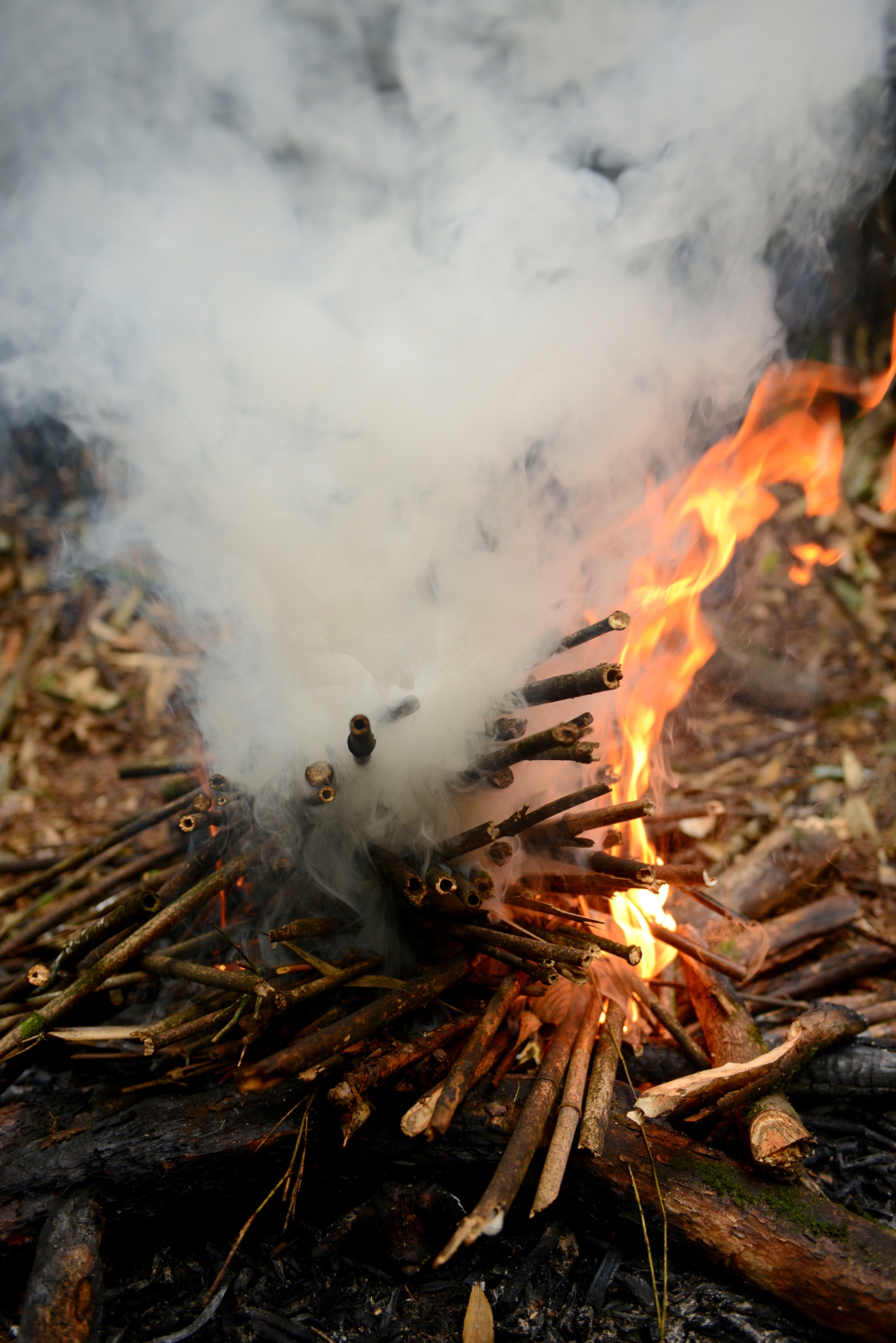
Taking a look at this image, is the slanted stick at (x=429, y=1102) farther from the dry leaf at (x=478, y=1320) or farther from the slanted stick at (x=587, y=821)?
the slanted stick at (x=587, y=821)

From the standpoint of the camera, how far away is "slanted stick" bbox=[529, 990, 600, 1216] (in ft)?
6.09

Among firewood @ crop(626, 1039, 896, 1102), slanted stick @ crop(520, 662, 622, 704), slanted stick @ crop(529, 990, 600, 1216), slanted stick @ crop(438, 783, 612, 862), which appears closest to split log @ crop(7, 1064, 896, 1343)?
slanted stick @ crop(529, 990, 600, 1216)

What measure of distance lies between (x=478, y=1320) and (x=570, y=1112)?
558 mm

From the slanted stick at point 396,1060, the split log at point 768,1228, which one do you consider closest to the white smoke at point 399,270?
the slanted stick at point 396,1060

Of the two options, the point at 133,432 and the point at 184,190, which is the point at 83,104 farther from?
the point at 133,432

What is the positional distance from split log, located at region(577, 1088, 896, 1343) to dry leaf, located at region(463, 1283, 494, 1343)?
41 centimetres

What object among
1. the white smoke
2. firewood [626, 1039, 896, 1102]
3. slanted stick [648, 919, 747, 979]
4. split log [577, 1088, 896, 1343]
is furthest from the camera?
the white smoke

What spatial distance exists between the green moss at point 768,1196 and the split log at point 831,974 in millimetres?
1180

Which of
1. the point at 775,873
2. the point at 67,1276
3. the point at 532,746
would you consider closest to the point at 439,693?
the point at 532,746

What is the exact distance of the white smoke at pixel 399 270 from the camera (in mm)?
2936

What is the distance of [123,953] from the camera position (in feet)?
7.52

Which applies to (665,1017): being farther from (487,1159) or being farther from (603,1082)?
(487,1159)

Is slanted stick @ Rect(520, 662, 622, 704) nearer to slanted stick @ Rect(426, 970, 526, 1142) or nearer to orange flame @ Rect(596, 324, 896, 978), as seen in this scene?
orange flame @ Rect(596, 324, 896, 978)

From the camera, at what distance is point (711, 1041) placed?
250 centimetres
